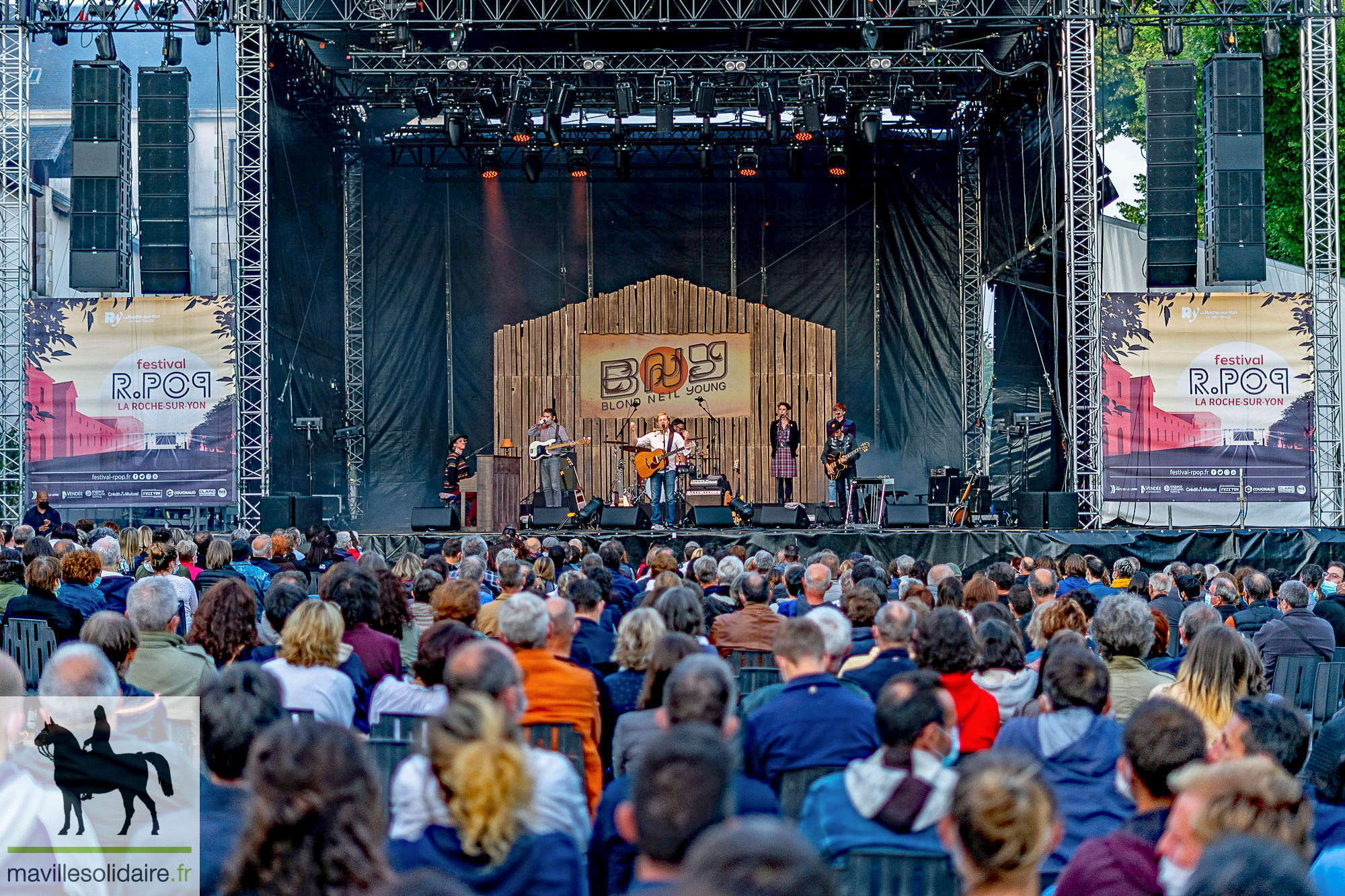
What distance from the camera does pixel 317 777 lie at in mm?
→ 2074

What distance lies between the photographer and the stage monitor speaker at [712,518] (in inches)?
594

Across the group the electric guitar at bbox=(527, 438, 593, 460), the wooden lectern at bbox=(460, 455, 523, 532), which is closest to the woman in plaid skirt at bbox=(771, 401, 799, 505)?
the electric guitar at bbox=(527, 438, 593, 460)

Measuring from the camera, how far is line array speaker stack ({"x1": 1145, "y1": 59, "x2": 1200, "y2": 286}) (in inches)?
554

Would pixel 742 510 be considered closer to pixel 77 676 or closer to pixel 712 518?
pixel 712 518

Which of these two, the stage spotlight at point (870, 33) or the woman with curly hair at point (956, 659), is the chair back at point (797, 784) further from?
the stage spotlight at point (870, 33)

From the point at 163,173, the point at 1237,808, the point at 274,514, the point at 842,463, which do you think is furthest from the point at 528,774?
the point at 842,463

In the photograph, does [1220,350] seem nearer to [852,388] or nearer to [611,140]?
[852,388]

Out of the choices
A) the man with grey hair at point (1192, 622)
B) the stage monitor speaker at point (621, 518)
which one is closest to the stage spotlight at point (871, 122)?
the stage monitor speaker at point (621, 518)

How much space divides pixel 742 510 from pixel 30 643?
1098 cm

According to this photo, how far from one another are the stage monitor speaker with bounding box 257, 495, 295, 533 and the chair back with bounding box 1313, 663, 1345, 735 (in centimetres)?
1075

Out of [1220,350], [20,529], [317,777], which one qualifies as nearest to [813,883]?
[317,777]

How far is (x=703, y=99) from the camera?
16.1m

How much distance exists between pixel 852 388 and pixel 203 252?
9.75 metres

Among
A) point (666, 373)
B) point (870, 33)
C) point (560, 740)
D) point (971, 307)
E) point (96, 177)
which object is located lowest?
point (560, 740)
